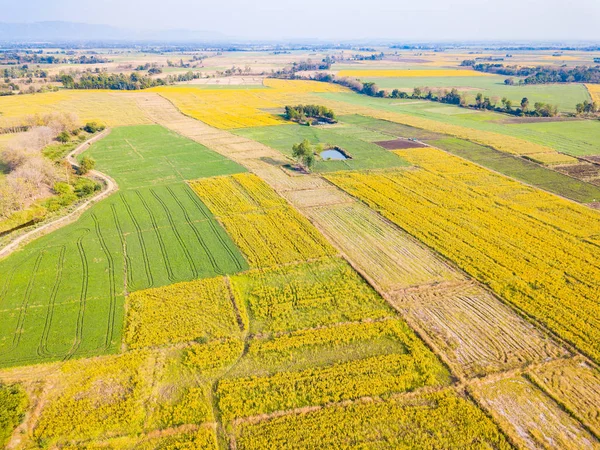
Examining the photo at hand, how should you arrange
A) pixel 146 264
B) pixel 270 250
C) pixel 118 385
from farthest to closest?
pixel 270 250
pixel 146 264
pixel 118 385

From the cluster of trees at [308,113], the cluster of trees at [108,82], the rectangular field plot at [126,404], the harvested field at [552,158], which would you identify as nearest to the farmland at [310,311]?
the rectangular field plot at [126,404]

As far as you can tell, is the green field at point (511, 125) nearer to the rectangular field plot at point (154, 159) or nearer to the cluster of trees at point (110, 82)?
the rectangular field plot at point (154, 159)

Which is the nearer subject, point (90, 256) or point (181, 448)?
point (181, 448)

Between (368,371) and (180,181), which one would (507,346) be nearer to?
(368,371)

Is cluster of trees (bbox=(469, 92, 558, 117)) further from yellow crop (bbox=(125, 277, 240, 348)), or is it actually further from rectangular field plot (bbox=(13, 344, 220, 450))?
rectangular field plot (bbox=(13, 344, 220, 450))

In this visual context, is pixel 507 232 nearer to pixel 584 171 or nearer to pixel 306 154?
pixel 306 154

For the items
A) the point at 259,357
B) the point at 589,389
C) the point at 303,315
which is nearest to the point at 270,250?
the point at 303,315

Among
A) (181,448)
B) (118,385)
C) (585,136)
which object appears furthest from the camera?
(585,136)

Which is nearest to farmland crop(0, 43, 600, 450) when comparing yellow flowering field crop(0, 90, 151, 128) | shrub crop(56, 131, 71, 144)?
shrub crop(56, 131, 71, 144)
